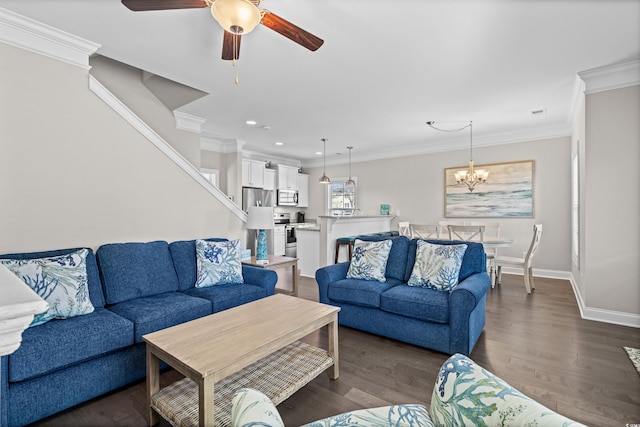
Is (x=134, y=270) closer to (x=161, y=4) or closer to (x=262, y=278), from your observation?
(x=262, y=278)

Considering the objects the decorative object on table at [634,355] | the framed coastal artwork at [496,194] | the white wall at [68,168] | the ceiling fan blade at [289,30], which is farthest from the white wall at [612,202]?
the white wall at [68,168]

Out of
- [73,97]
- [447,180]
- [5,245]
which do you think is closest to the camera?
[5,245]

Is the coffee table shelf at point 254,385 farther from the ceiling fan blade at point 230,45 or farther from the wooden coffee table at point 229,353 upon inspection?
the ceiling fan blade at point 230,45

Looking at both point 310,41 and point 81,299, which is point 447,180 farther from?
point 81,299

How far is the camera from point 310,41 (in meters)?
2.05

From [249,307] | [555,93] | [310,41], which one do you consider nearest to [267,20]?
[310,41]

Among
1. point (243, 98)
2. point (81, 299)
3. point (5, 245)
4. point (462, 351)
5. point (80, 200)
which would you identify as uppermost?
point (243, 98)

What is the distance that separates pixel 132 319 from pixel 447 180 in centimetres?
591

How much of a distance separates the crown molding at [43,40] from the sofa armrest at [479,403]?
3.63m

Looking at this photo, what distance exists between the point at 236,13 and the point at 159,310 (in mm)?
2095

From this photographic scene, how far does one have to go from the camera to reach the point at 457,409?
3.16ft

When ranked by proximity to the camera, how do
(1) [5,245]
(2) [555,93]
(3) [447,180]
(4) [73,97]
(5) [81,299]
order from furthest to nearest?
1. (3) [447,180]
2. (2) [555,93]
3. (4) [73,97]
4. (1) [5,245]
5. (5) [81,299]

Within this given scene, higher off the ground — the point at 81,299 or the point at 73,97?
the point at 73,97

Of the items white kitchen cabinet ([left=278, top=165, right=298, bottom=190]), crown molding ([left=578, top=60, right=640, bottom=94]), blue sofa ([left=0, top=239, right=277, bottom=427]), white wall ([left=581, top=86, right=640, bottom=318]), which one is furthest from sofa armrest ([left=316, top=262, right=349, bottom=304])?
white kitchen cabinet ([left=278, top=165, right=298, bottom=190])
